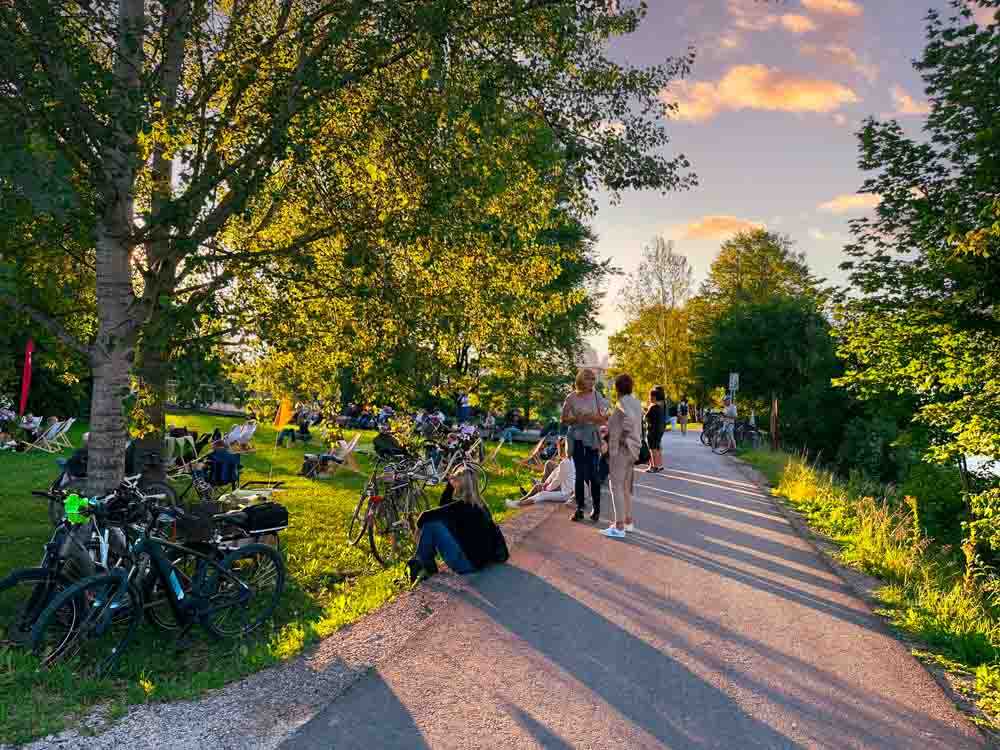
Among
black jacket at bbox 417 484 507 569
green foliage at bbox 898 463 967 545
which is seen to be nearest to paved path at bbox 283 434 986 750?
black jacket at bbox 417 484 507 569

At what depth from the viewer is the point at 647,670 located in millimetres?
4500

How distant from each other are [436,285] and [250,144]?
2595 mm

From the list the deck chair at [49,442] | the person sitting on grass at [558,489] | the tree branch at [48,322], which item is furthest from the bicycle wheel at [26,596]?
the deck chair at [49,442]

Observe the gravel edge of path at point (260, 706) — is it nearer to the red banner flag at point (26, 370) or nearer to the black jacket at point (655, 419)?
the red banner flag at point (26, 370)

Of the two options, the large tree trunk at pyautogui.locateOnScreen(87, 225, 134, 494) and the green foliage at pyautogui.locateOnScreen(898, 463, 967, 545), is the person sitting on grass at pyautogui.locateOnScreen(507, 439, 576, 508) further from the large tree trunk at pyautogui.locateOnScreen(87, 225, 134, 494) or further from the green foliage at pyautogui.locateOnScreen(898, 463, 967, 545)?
the green foliage at pyautogui.locateOnScreen(898, 463, 967, 545)

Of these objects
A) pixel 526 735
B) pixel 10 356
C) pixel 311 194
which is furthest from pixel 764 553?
pixel 10 356

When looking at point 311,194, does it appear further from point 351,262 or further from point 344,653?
point 344,653

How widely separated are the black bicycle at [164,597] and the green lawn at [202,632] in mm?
164

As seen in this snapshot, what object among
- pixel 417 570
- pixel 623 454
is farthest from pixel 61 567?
pixel 623 454

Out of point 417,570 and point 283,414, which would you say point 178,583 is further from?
point 283,414

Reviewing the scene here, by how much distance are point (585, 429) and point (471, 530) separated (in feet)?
10.1

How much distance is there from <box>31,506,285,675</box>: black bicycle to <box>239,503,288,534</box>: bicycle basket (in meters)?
0.09

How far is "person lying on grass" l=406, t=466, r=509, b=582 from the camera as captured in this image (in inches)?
265

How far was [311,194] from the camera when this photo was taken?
22.1ft
